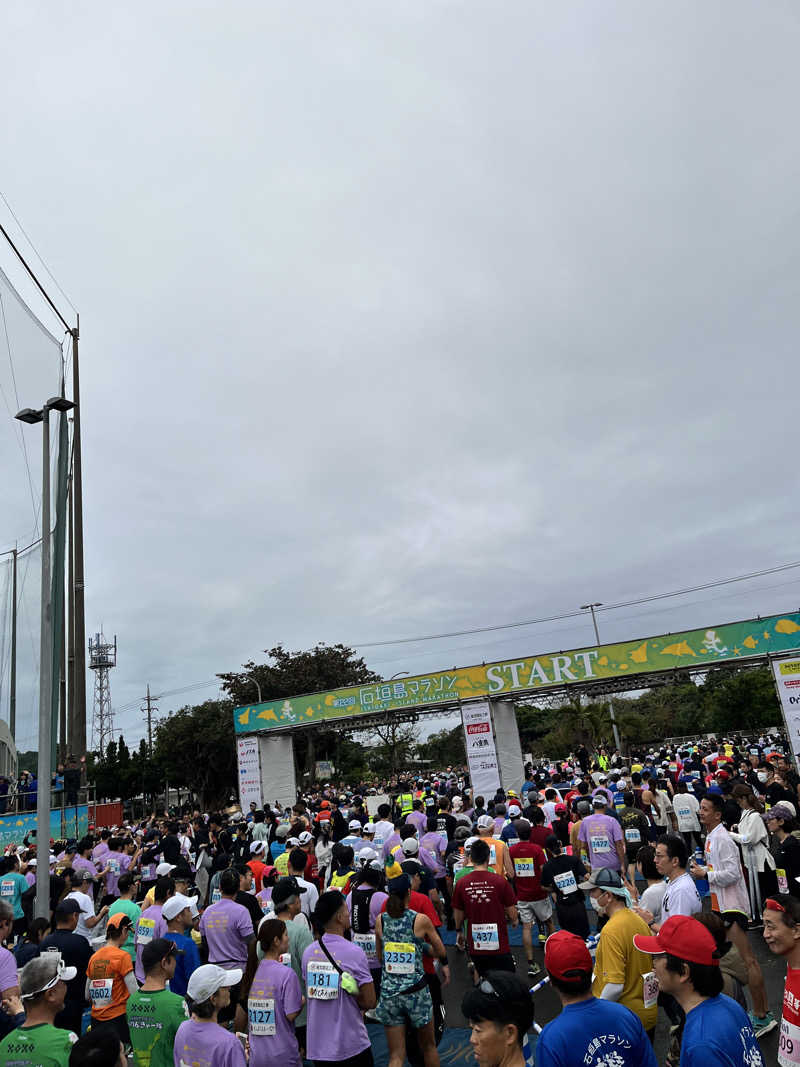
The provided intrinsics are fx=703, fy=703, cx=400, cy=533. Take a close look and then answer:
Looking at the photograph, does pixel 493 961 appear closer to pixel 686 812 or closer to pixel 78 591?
pixel 686 812

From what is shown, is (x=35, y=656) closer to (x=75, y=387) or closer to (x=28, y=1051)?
(x=75, y=387)

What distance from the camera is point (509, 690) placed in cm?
2116

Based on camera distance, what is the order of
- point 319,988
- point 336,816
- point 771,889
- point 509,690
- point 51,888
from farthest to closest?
point 509,690 < point 336,816 < point 51,888 < point 771,889 < point 319,988

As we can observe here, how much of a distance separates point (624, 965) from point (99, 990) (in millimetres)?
3778

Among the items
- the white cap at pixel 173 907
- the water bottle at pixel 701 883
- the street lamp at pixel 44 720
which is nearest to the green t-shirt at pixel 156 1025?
the white cap at pixel 173 907

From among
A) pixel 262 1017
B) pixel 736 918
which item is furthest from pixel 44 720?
pixel 736 918

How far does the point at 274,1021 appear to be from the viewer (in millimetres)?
4387

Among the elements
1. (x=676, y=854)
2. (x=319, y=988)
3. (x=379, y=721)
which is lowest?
(x=319, y=988)

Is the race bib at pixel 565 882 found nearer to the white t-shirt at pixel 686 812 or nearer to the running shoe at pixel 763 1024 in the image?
the running shoe at pixel 763 1024

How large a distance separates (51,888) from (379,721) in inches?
623

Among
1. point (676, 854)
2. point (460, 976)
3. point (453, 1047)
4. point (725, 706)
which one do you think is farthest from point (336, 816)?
point (725, 706)

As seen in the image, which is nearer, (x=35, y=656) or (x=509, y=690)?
(x=35, y=656)

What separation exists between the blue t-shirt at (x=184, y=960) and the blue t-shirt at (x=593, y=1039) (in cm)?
351

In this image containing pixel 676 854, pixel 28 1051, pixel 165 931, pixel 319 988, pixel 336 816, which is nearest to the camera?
pixel 28 1051
